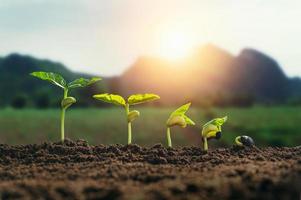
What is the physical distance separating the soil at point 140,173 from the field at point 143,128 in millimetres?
11686

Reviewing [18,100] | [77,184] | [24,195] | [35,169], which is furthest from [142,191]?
[18,100]

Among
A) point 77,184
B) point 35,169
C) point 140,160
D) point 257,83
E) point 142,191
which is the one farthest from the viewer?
point 257,83

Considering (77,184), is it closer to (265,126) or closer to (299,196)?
(299,196)

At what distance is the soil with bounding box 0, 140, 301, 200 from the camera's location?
1788 millimetres

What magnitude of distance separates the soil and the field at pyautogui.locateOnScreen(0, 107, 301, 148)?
38.3 ft

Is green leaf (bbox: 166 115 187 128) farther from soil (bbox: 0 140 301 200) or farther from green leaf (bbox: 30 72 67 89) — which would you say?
green leaf (bbox: 30 72 67 89)

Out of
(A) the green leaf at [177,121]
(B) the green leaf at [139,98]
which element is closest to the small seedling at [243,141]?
(A) the green leaf at [177,121]

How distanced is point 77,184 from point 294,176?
0.85 m

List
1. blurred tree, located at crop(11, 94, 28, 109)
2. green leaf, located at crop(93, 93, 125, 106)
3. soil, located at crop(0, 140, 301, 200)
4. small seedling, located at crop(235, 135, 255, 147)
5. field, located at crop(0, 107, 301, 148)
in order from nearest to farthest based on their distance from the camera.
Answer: soil, located at crop(0, 140, 301, 200) → green leaf, located at crop(93, 93, 125, 106) → small seedling, located at crop(235, 135, 255, 147) → field, located at crop(0, 107, 301, 148) → blurred tree, located at crop(11, 94, 28, 109)

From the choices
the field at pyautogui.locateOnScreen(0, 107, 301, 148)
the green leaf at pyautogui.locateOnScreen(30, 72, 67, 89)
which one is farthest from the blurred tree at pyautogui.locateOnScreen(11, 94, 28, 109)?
the green leaf at pyautogui.locateOnScreen(30, 72, 67, 89)

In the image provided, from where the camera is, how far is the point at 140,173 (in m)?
2.17

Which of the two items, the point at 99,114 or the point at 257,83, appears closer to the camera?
the point at 99,114

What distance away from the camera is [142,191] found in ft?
5.86

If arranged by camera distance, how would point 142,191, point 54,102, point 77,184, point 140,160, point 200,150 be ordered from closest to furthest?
point 142,191 < point 77,184 < point 140,160 < point 200,150 < point 54,102
